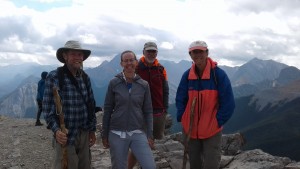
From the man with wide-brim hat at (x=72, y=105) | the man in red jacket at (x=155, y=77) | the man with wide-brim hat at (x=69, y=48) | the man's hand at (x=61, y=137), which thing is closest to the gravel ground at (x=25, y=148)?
the man in red jacket at (x=155, y=77)

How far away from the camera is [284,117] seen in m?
198

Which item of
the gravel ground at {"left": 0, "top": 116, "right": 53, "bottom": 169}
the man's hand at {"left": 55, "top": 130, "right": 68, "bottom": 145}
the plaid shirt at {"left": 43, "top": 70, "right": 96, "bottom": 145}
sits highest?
the plaid shirt at {"left": 43, "top": 70, "right": 96, "bottom": 145}

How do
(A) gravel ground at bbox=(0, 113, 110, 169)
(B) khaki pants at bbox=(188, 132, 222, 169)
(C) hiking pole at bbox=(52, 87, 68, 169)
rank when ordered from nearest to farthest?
(C) hiking pole at bbox=(52, 87, 68, 169)
(B) khaki pants at bbox=(188, 132, 222, 169)
(A) gravel ground at bbox=(0, 113, 110, 169)

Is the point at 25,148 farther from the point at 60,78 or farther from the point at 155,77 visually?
the point at 60,78

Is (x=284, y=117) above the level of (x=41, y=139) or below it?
below

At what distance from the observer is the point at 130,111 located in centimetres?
777

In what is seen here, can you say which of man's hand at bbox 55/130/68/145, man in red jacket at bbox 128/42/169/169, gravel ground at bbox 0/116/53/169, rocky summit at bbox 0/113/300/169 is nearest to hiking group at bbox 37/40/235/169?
man's hand at bbox 55/130/68/145

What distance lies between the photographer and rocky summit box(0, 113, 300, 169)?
40.0 ft

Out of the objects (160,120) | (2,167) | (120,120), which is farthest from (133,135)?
(2,167)

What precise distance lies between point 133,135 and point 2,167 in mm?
8249

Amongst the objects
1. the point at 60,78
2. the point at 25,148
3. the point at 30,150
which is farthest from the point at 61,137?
the point at 25,148

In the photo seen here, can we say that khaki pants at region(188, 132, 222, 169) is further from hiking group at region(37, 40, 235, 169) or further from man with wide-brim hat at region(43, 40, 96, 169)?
man with wide-brim hat at region(43, 40, 96, 169)

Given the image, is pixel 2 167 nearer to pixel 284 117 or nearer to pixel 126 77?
pixel 126 77

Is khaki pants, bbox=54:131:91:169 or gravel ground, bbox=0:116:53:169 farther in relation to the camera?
gravel ground, bbox=0:116:53:169
